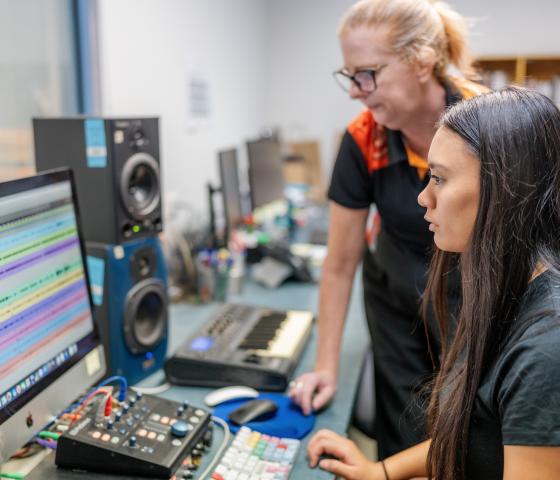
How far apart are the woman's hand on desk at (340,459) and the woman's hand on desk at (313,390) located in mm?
136

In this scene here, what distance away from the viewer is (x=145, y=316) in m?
1.46

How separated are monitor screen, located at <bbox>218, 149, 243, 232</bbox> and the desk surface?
30 cm

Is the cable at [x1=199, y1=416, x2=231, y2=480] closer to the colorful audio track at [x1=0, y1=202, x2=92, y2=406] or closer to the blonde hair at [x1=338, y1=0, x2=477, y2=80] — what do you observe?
the colorful audio track at [x1=0, y1=202, x2=92, y2=406]

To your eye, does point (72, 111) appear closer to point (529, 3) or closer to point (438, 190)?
point (438, 190)

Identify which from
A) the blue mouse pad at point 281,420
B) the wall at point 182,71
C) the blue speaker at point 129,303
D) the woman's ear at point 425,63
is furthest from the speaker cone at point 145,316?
the wall at point 182,71

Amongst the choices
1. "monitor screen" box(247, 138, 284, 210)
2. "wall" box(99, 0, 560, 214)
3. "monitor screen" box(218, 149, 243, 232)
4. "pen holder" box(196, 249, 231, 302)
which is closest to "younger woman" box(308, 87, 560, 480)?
"wall" box(99, 0, 560, 214)

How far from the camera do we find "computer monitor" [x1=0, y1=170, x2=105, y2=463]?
93 cm

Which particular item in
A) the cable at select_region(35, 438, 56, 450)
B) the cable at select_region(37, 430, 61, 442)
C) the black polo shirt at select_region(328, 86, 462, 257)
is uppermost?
the black polo shirt at select_region(328, 86, 462, 257)

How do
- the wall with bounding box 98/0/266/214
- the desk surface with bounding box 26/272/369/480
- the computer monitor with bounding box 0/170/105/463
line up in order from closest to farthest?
the computer monitor with bounding box 0/170/105/463 → the desk surface with bounding box 26/272/369/480 → the wall with bounding box 98/0/266/214

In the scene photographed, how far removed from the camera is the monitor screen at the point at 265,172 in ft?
8.80

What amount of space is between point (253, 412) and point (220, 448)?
0.38 ft

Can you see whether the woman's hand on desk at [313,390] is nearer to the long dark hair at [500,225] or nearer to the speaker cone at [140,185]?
the long dark hair at [500,225]

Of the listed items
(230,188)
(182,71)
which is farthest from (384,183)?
(182,71)

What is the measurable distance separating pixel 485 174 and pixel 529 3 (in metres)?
4.26
